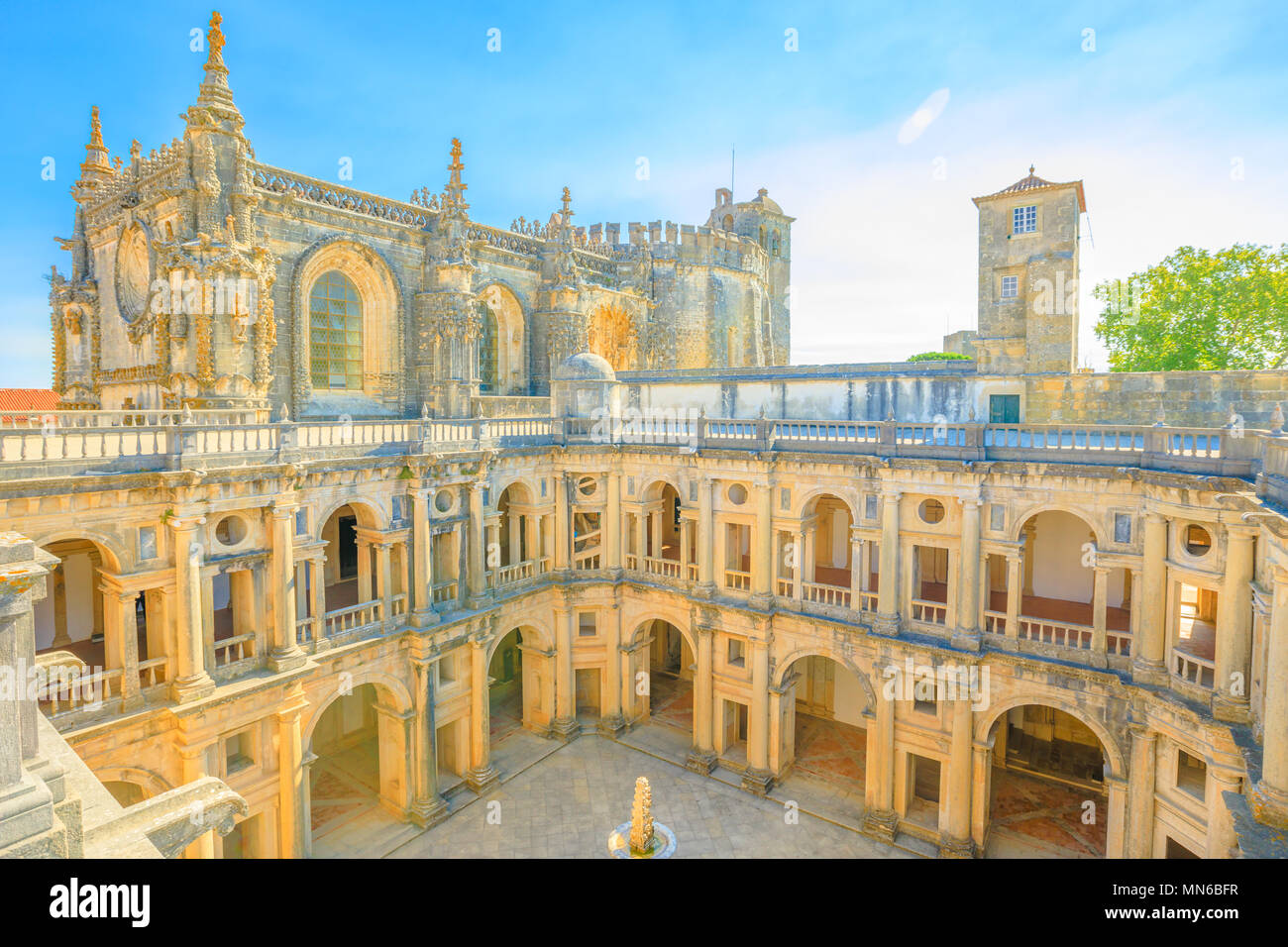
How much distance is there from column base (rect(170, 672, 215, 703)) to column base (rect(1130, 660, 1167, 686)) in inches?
972

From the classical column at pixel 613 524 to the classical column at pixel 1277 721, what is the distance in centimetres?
2164

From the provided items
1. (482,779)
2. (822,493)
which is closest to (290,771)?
(482,779)

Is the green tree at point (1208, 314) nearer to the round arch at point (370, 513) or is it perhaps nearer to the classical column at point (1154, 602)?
the classical column at point (1154, 602)

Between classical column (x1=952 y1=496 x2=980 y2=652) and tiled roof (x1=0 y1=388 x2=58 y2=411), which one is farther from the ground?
tiled roof (x1=0 y1=388 x2=58 y2=411)

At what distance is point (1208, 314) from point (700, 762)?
32.7m

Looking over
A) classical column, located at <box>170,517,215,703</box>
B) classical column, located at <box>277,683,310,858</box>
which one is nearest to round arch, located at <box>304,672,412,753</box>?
classical column, located at <box>277,683,310,858</box>

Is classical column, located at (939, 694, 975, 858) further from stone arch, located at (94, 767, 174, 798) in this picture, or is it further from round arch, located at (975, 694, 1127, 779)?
stone arch, located at (94, 767, 174, 798)

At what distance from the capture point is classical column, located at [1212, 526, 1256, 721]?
16234 millimetres

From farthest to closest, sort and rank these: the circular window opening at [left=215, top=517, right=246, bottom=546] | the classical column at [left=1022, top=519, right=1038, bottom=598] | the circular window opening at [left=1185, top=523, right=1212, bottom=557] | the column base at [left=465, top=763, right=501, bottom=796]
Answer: the classical column at [left=1022, top=519, right=1038, bottom=598] → the column base at [left=465, top=763, right=501, bottom=796] → the circular window opening at [left=1185, top=523, right=1212, bottom=557] → the circular window opening at [left=215, top=517, right=246, bottom=546]

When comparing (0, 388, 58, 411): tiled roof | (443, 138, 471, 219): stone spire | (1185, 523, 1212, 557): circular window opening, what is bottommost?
(1185, 523, 1212, 557): circular window opening

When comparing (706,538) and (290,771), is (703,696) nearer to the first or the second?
(706,538)

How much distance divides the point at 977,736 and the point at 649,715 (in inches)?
562

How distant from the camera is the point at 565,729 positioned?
2984cm

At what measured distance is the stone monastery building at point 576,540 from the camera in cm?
1753
